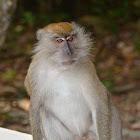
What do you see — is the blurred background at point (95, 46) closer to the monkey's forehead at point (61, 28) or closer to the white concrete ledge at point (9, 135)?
the white concrete ledge at point (9, 135)

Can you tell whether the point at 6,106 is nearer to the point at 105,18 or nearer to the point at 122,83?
the point at 122,83

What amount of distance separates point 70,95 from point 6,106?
385cm

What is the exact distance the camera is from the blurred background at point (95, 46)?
7.95 metres

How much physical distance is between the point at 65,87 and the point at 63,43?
608 mm

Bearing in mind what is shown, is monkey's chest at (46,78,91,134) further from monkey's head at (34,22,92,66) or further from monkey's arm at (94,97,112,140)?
monkey's head at (34,22,92,66)

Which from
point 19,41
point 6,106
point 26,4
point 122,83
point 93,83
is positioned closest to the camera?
point 93,83

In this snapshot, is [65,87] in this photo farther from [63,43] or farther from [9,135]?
[9,135]

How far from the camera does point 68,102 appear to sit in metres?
4.95

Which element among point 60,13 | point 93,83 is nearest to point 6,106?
point 93,83

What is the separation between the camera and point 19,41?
1214 cm

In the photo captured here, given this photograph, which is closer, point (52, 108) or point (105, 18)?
point (52, 108)

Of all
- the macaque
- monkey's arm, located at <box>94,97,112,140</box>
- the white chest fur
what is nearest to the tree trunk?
the macaque

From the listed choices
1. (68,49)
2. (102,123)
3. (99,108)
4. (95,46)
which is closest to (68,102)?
(99,108)

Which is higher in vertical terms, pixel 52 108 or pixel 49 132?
pixel 52 108
